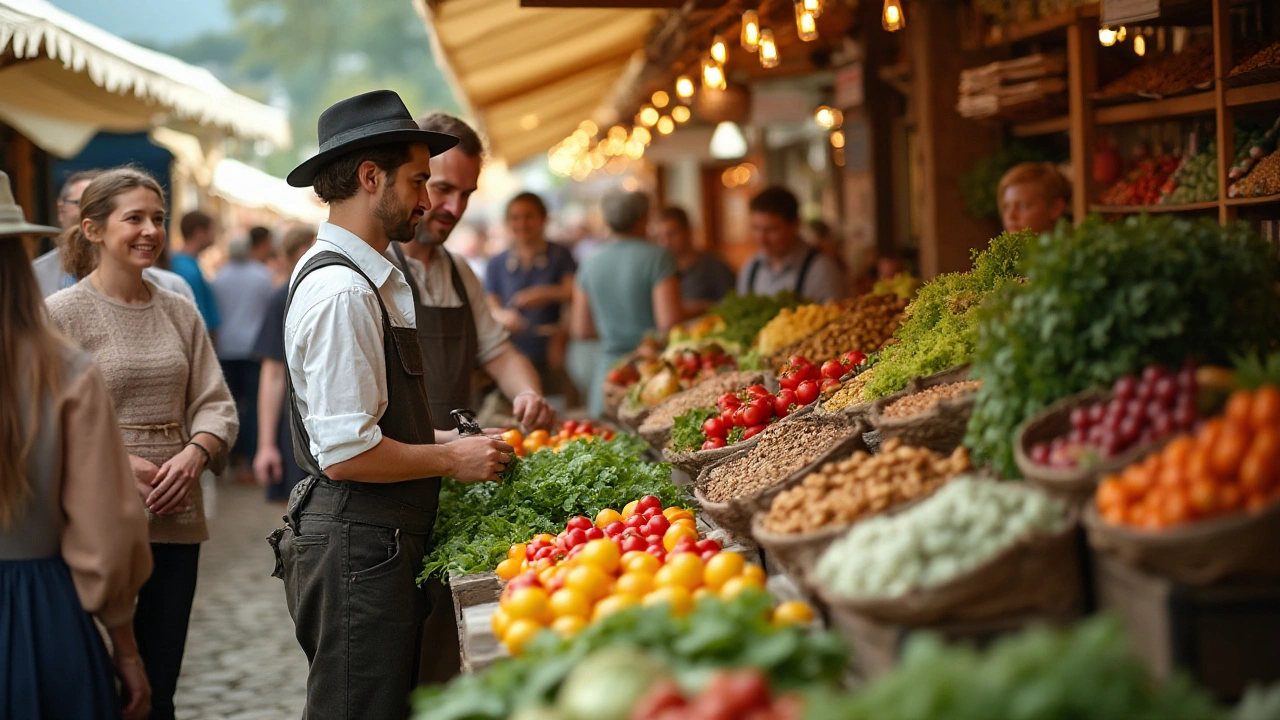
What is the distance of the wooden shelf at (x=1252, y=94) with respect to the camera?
5.03 m

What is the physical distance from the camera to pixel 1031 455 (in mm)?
2623

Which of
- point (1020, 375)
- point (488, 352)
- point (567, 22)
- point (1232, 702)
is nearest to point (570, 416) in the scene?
point (488, 352)

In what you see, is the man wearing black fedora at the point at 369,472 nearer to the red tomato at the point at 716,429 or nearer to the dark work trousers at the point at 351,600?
the dark work trousers at the point at 351,600

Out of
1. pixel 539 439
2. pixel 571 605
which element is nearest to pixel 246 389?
pixel 539 439

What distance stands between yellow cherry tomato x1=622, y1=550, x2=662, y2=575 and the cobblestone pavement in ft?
9.41

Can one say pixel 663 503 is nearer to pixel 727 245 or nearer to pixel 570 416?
pixel 570 416

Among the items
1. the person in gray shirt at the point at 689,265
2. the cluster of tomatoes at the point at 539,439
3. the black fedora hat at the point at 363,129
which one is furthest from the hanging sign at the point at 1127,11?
the person in gray shirt at the point at 689,265

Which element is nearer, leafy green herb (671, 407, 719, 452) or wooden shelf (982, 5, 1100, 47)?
leafy green herb (671, 407, 719, 452)

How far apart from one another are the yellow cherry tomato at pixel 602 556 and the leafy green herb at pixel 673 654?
2.37 ft

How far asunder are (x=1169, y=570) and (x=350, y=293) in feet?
7.40

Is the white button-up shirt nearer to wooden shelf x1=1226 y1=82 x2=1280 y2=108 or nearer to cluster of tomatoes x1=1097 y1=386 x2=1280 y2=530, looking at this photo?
cluster of tomatoes x1=1097 y1=386 x2=1280 y2=530

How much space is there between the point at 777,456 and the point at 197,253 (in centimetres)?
841

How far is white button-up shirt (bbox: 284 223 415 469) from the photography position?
11.5 ft

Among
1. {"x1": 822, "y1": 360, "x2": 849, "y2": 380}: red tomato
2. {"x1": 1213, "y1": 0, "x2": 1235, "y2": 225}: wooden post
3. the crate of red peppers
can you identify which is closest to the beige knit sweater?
{"x1": 822, "y1": 360, "x2": 849, "y2": 380}: red tomato
